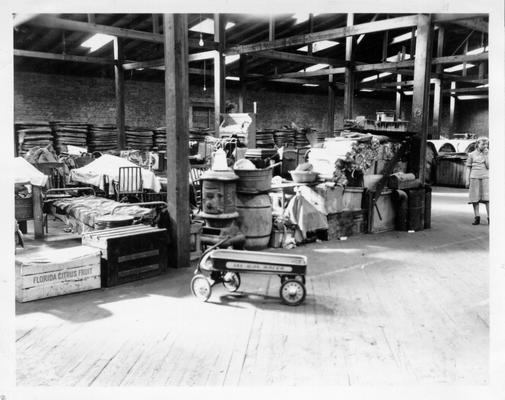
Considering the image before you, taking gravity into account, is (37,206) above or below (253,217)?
above

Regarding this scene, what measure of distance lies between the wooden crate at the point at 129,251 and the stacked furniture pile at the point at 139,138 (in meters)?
11.1

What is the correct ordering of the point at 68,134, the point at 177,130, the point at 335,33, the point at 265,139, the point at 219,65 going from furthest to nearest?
the point at 265,139
the point at 68,134
the point at 219,65
the point at 335,33
the point at 177,130

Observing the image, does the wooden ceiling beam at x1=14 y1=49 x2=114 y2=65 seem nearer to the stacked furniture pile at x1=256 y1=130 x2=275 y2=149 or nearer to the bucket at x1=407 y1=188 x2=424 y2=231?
the stacked furniture pile at x1=256 y1=130 x2=275 y2=149

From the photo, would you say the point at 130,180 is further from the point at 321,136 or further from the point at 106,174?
the point at 321,136

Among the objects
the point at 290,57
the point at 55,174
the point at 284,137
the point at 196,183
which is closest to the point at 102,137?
the point at 55,174

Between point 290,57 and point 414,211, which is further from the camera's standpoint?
point 290,57

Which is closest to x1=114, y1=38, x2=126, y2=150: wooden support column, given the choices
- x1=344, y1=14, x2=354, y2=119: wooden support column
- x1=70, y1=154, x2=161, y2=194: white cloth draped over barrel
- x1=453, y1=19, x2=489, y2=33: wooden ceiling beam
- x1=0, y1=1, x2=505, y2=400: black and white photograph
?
x1=0, y1=1, x2=505, y2=400: black and white photograph

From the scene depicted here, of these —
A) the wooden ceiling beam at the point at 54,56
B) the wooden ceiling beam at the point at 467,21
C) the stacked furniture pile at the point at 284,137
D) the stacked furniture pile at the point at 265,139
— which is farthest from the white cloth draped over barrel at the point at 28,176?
the stacked furniture pile at the point at 284,137

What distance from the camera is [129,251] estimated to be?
17.3ft

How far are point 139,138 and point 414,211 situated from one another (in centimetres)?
1043

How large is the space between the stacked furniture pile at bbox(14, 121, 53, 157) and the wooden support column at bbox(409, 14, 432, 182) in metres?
10.1

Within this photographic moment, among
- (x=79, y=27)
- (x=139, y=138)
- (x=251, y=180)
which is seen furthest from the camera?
(x=139, y=138)

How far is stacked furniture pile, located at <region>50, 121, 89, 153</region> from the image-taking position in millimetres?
14828

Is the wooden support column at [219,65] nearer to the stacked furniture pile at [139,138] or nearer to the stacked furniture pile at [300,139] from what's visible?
the stacked furniture pile at [139,138]
